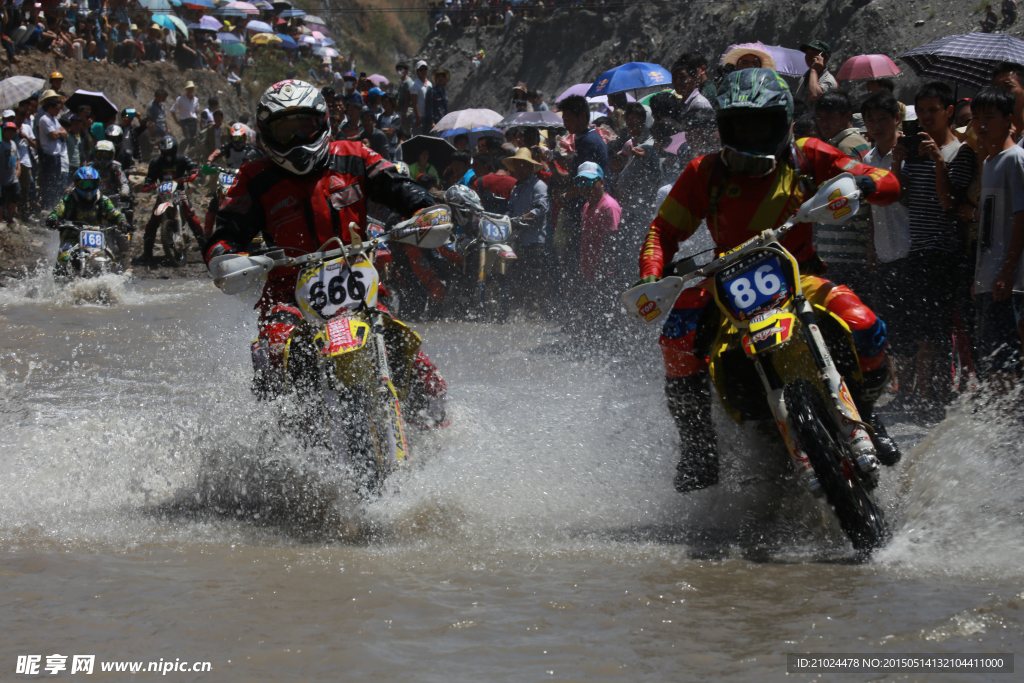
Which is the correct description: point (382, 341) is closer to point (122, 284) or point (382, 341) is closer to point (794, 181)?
point (794, 181)

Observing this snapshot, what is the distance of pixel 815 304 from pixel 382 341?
1.86 meters

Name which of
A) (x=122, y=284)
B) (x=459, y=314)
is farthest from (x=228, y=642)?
(x=122, y=284)

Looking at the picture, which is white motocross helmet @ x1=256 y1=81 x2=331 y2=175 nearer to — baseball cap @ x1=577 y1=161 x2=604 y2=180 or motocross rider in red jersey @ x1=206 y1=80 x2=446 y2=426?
motocross rider in red jersey @ x1=206 y1=80 x2=446 y2=426

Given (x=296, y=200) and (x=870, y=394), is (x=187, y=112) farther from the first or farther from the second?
(x=870, y=394)

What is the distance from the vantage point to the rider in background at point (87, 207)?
1348cm

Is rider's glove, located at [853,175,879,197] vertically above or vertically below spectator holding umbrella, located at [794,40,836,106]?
below

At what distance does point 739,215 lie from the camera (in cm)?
443

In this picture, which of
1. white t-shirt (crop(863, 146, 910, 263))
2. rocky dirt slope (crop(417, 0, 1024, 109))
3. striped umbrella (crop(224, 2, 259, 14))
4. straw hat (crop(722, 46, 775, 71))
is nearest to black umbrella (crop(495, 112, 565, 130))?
straw hat (crop(722, 46, 775, 71))

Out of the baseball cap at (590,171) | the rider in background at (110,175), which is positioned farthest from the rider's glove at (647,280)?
the rider in background at (110,175)

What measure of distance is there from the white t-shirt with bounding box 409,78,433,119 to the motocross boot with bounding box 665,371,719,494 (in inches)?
569

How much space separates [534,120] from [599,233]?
4.12 metres

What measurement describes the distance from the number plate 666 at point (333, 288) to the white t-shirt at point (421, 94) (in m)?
14.0

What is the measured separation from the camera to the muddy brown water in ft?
9.97

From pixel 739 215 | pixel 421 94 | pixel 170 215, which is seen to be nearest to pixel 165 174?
pixel 170 215
